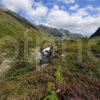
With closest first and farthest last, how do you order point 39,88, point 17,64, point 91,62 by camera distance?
point 39,88 < point 91,62 < point 17,64

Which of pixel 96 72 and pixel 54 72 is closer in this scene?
pixel 54 72

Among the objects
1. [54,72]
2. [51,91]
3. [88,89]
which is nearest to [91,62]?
[54,72]

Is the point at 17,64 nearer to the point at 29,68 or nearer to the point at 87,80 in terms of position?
the point at 29,68

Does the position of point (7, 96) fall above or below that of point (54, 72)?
below

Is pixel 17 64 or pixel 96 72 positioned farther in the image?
pixel 17 64

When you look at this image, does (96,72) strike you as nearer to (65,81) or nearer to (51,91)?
(65,81)

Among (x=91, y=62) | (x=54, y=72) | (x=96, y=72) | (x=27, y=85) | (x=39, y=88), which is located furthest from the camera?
(x=91, y=62)

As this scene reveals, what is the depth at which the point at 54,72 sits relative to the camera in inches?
612

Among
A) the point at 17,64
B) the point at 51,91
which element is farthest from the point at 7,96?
the point at 17,64

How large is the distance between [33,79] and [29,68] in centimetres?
770

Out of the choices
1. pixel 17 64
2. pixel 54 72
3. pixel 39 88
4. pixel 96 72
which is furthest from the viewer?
pixel 17 64

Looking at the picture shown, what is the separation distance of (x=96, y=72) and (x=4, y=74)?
820 cm

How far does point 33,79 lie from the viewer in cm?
1472

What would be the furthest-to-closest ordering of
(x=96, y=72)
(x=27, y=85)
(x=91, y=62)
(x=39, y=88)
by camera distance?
(x=91, y=62) < (x=96, y=72) < (x=27, y=85) < (x=39, y=88)
